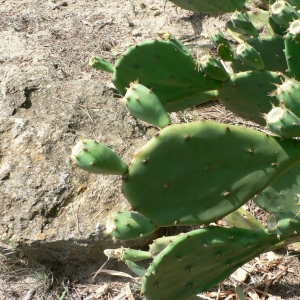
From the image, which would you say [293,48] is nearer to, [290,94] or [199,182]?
[290,94]

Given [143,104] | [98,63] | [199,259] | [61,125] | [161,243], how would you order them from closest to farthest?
[143,104]
[199,259]
[161,243]
[98,63]
[61,125]

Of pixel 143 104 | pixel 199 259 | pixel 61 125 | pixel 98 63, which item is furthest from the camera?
pixel 61 125

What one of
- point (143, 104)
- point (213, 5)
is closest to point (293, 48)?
point (143, 104)

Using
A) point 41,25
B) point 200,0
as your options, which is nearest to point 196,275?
point 200,0

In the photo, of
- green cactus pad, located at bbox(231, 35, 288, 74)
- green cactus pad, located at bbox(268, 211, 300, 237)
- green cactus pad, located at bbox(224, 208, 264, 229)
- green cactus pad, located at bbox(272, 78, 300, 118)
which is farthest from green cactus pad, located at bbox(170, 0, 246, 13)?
green cactus pad, located at bbox(268, 211, 300, 237)

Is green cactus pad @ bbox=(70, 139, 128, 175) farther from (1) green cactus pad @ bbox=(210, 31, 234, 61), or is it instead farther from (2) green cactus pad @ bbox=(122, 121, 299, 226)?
(1) green cactus pad @ bbox=(210, 31, 234, 61)
